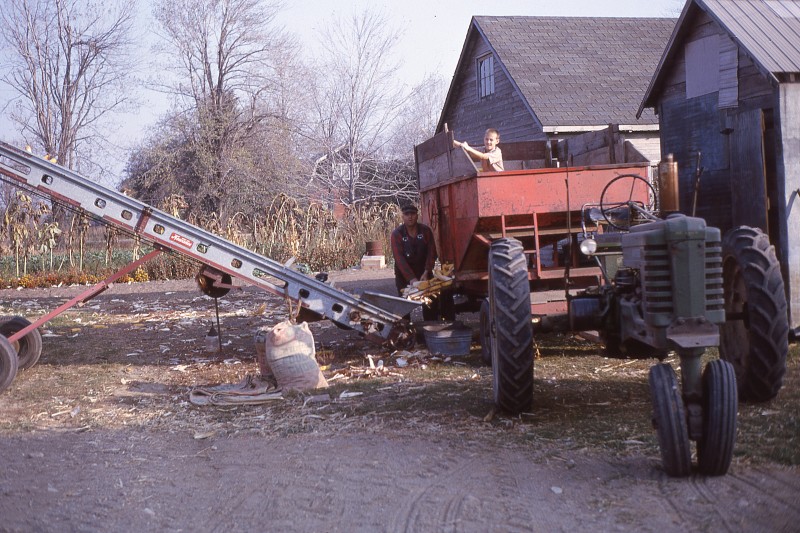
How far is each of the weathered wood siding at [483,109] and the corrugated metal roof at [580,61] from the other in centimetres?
47

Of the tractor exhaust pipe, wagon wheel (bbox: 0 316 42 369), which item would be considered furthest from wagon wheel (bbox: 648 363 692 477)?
wagon wheel (bbox: 0 316 42 369)

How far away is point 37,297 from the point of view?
18266mm

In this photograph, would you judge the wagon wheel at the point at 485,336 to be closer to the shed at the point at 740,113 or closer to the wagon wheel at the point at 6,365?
the shed at the point at 740,113

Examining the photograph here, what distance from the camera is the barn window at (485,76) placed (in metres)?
24.2

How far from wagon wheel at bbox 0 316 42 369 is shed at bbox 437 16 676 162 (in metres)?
13.7

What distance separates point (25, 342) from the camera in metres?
9.53

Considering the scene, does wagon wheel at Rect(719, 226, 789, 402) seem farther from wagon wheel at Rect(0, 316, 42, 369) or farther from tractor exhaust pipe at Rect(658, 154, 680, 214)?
wagon wheel at Rect(0, 316, 42, 369)

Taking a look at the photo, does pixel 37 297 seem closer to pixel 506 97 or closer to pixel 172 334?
pixel 172 334

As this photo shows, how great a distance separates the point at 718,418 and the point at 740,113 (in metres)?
7.65

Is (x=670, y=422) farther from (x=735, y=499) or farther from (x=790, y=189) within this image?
(x=790, y=189)

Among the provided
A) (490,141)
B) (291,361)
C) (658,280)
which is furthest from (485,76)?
(658,280)

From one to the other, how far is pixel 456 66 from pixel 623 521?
2337 cm

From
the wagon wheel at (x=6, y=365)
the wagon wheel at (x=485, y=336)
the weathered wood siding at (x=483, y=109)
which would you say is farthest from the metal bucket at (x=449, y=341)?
the weathered wood siding at (x=483, y=109)

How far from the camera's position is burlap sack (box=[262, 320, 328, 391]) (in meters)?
7.90
